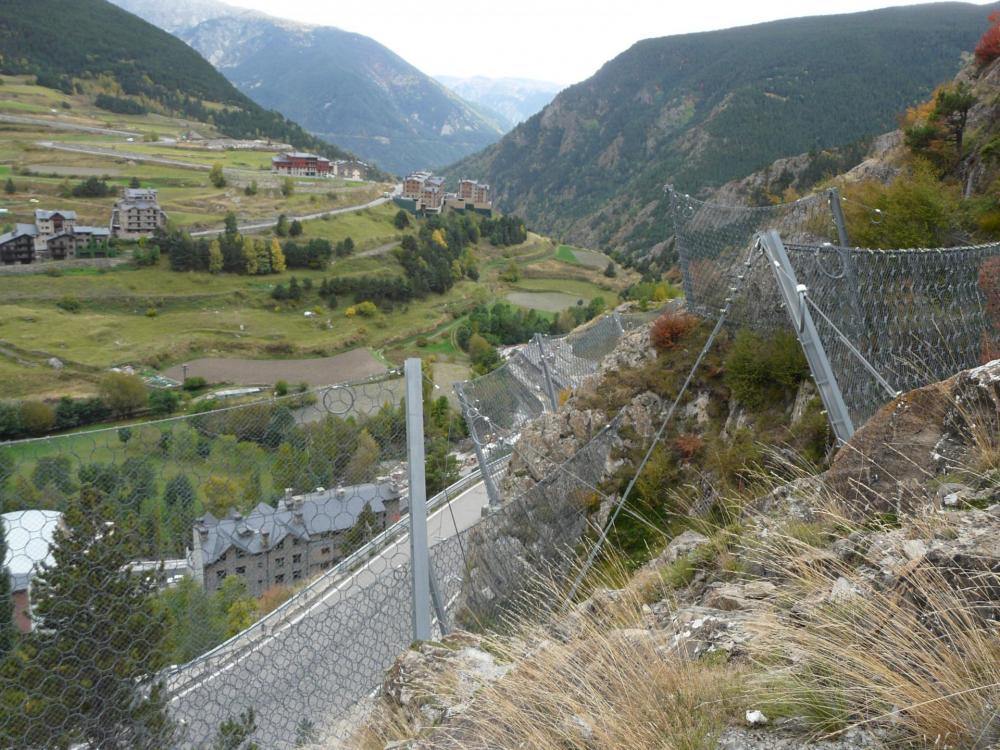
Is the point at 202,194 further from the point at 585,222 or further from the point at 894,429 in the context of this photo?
the point at 894,429

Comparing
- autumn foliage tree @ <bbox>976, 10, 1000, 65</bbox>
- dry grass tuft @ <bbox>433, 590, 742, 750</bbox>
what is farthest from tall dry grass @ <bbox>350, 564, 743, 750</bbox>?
autumn foliage tree @ <bbox>976, 10, 1000, 65</bbox>

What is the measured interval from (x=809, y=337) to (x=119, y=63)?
6116 inches

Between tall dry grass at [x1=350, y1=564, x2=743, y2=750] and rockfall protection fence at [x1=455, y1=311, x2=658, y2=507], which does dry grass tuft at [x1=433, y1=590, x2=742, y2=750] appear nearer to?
tall dry grass at [x1=350, y1=564, x2=743, y2=750]

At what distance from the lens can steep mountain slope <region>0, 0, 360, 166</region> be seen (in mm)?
119750

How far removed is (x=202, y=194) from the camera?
79000mm

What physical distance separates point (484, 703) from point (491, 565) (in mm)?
1574

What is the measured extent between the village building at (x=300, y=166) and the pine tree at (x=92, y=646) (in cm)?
10046

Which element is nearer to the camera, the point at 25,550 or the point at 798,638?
the point at 798,638

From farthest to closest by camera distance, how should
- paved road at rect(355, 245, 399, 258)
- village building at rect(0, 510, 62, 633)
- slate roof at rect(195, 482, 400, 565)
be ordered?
paved road at rect(355, 245, 399, 258) < slate roof at rect(195, 482, 400, 565) < village building at rect(0, 510, 62, 633)

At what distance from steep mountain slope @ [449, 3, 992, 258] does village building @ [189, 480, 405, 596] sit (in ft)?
307

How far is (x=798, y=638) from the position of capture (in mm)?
1898

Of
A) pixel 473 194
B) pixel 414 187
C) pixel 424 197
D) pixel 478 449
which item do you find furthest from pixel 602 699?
pixel 473 194

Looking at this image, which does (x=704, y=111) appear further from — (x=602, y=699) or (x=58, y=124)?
(x=602, y=699)

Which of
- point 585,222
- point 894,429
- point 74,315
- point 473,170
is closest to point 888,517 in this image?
point 894,429
